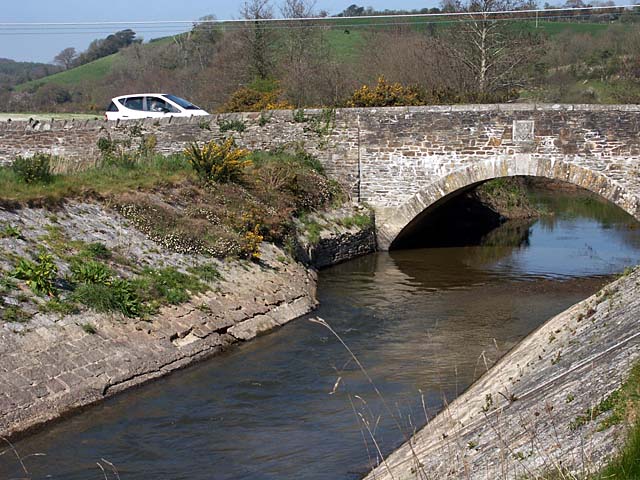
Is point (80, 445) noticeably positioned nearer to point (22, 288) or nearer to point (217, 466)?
point (217, 466)

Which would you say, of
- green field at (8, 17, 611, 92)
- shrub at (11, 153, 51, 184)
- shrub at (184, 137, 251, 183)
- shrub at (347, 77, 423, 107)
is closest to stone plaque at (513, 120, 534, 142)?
shrub at (347, 77, 423, 107)

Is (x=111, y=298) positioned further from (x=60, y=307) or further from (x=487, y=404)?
(x=487, y=404)

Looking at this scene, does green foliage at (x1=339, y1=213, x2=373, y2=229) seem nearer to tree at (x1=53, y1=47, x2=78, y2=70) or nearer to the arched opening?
the arched opening

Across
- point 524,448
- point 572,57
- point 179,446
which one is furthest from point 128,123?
point 572,57

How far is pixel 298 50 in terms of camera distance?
38.4 meters

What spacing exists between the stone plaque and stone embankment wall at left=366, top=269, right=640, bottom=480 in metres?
9.39

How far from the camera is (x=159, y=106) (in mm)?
25531

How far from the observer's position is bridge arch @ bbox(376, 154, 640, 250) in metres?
19.3

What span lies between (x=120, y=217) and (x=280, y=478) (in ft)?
28.2

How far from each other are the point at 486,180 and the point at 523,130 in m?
1.61

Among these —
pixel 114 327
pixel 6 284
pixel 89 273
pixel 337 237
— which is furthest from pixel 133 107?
pixel 114 327

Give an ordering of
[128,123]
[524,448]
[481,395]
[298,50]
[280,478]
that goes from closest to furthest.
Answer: [524,448] < [280,478] < [481,395] < [128,123] < [298,50]

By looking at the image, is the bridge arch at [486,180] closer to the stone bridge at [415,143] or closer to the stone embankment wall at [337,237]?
the stone bridge at [415,143]

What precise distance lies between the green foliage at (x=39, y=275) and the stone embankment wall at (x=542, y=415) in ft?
19.7
